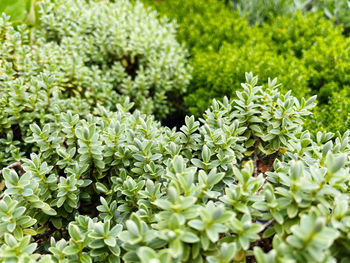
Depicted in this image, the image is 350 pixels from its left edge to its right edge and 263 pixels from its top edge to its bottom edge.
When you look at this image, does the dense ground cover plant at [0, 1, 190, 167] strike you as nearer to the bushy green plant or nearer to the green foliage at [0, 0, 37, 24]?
the bushy green plant

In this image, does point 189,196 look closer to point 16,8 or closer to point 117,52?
point 117,52

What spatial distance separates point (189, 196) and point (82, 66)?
2.05m

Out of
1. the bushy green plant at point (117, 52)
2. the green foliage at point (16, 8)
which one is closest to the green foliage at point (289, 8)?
the bushy green plant at point (117, 52)

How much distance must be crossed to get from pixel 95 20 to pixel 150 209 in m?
2.37

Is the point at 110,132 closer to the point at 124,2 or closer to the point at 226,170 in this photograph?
the point at 226,170

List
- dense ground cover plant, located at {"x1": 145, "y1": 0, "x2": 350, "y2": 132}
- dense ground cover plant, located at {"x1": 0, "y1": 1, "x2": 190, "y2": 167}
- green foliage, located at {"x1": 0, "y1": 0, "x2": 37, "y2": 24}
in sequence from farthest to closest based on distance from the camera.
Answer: dense ground cover plant, located at {"x1": 145, "y1": 0, "x2": 350, "y2": 132} < green foliage, located at {"x1": 0, "y1": 0, "x2": 37, "y2": 24} < dense ground cover plant, located at {"x1": 0, "y1": 1, "x2": 190, "y2": 167}

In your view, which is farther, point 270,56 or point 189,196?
point 270,56

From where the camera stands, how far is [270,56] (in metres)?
3.18

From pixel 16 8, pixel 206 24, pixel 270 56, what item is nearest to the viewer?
pixel 16 8

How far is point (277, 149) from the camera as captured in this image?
69.4 inches

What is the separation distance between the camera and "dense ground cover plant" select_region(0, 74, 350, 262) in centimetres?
116

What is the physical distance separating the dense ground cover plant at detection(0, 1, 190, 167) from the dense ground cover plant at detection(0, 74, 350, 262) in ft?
0.81

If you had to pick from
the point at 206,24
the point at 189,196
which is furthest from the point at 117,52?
the point at 189,196

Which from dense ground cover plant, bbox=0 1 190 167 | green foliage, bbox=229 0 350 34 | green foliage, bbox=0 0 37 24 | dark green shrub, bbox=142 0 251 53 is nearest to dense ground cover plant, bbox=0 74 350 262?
dense ground cover plant, bbox=0 1 190 167
